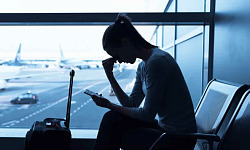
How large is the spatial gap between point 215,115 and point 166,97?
360 millimetres

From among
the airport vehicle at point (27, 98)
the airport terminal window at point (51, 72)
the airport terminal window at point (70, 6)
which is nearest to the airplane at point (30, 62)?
the airport terminal window at point (51, 72)

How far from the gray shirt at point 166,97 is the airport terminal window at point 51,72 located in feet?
2.45

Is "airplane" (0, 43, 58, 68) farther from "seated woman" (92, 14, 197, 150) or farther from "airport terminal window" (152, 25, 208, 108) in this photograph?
"airport terminal window" (152, 25, 208, 108)

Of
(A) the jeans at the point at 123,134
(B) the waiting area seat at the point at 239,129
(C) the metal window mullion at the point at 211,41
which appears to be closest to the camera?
(B) the waiting area seat at the point at 239,129

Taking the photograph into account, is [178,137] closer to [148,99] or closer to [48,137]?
[148,99]

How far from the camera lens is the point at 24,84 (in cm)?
298

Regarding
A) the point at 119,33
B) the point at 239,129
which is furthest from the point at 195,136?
the point at 119,33

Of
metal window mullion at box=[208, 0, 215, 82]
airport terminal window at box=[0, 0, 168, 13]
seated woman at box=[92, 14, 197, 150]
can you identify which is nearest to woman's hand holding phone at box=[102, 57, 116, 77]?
seated woman at box=[92, 14, 197, 150]

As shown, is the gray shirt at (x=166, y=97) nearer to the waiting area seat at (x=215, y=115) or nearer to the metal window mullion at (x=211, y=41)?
the waiting area seat at (x=215, y=115)

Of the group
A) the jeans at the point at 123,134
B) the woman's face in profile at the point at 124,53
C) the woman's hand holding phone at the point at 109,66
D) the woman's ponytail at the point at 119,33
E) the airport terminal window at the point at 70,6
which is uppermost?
the airport terminal window at the point at 70,6

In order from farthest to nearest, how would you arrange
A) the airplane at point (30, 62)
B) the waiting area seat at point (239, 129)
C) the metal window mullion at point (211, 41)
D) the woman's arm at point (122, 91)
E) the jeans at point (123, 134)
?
the airplane at point (30, 62) < the metal window mullion at point (211, 41) < the woman's arm at point (122, 91) < the jeans at point (123, 134) < the waiting area seat at point (239, 129)

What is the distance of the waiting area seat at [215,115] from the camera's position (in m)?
1.04

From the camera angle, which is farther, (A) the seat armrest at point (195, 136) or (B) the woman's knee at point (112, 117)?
(B) the woman's knee at point (112, 117)

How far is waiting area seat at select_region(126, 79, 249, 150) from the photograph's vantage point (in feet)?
3.43
